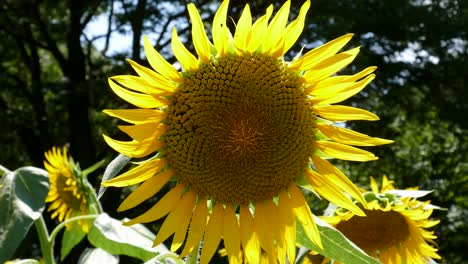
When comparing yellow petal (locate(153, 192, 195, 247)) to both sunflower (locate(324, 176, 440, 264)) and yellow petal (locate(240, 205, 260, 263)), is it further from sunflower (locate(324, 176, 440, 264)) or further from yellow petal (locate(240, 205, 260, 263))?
sunflower (locate(324, 176, 440, 264))

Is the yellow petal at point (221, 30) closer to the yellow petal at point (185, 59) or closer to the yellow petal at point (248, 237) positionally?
the yellow petal at point (185, 59)

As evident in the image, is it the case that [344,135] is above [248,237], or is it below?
above

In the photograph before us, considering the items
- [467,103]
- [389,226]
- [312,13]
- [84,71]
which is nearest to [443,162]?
[467,103]

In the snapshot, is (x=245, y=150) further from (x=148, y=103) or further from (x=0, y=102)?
(x=0, y=102)

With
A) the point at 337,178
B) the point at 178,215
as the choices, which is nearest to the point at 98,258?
the point at 178,215

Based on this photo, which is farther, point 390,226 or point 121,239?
point 390,226

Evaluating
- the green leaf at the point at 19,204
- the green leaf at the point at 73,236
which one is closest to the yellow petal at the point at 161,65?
the green leaf at the point at 19,204

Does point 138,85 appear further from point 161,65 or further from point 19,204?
point 19,204
